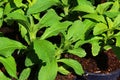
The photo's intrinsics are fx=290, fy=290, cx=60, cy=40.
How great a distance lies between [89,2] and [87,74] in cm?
44

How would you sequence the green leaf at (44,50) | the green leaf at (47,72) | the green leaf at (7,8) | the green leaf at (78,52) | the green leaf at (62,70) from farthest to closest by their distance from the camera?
the green leaf at (7,8) < the green leaf at (62,70) < the green leaf at (78,52) < the green leaf at (47,72) < the green leaf at (44,50)

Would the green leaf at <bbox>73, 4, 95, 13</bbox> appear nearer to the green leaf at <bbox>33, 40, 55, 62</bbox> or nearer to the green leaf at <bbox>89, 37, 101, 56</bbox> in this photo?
the green leaf at <bbox>89, 37, 101, 56</bbox>

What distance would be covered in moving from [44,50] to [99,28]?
0.40m

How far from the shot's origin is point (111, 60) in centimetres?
182

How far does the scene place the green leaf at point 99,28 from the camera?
1.61 m

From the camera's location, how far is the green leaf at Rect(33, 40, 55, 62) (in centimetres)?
137

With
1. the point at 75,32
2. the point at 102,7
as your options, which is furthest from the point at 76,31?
the point at 102,7

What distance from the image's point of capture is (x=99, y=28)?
1.63m

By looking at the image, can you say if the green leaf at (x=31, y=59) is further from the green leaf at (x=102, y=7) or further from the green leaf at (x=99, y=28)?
the green leaf at (x=102, y=7)

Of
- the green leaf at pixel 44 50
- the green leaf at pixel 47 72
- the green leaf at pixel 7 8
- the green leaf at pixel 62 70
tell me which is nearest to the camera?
the green leaf at pixel 44 50

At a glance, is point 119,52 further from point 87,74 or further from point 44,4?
point 44,4

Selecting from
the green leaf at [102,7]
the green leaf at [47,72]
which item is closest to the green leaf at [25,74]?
the green leaf at [47,72]

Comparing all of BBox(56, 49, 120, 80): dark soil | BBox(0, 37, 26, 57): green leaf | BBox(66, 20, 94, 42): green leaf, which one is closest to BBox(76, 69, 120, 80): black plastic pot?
BBox(56, 49, 120, 80): dark soil

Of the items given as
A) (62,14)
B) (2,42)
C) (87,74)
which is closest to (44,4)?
(62,14)
